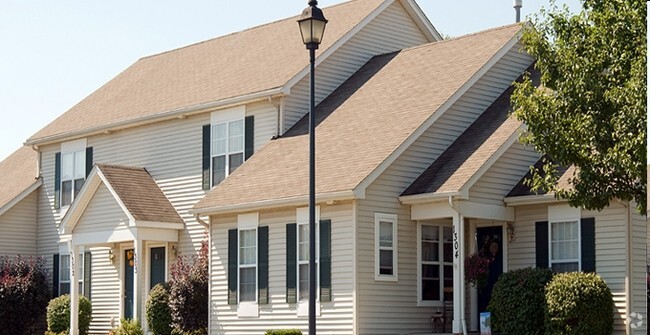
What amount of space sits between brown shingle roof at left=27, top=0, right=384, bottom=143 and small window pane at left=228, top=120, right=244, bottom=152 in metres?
0.80

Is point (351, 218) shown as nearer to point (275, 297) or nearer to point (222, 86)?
point (275, 297)

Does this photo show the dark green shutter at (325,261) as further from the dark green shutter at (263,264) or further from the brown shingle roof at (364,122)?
the dark green shutter at (263,264)

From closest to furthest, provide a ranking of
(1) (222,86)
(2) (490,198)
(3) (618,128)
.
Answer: (3) (618,128) → (2) (490,198) → (1) (222,86)

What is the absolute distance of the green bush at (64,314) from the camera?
3384cm

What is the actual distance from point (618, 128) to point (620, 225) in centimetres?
601

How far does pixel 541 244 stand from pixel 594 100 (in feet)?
21.7

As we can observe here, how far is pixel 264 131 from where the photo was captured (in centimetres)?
3114

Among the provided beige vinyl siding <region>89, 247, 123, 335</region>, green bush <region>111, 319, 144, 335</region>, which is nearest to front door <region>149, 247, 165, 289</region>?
beige vinyl siding <region>89, 247, 123, 335</region>

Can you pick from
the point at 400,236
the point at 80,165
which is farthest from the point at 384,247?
the point at 80,165

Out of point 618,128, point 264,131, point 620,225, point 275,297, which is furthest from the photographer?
point 264,131

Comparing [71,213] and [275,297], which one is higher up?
[71,213]

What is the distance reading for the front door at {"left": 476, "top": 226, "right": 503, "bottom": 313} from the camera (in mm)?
26719

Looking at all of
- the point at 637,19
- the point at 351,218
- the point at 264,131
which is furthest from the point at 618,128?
the point at 264,131

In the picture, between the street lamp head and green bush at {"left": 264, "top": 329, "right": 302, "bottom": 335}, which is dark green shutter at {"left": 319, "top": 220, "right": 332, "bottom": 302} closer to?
green bush at {"left": 264, "top": 329, "right": 302, "bottom": 335}
